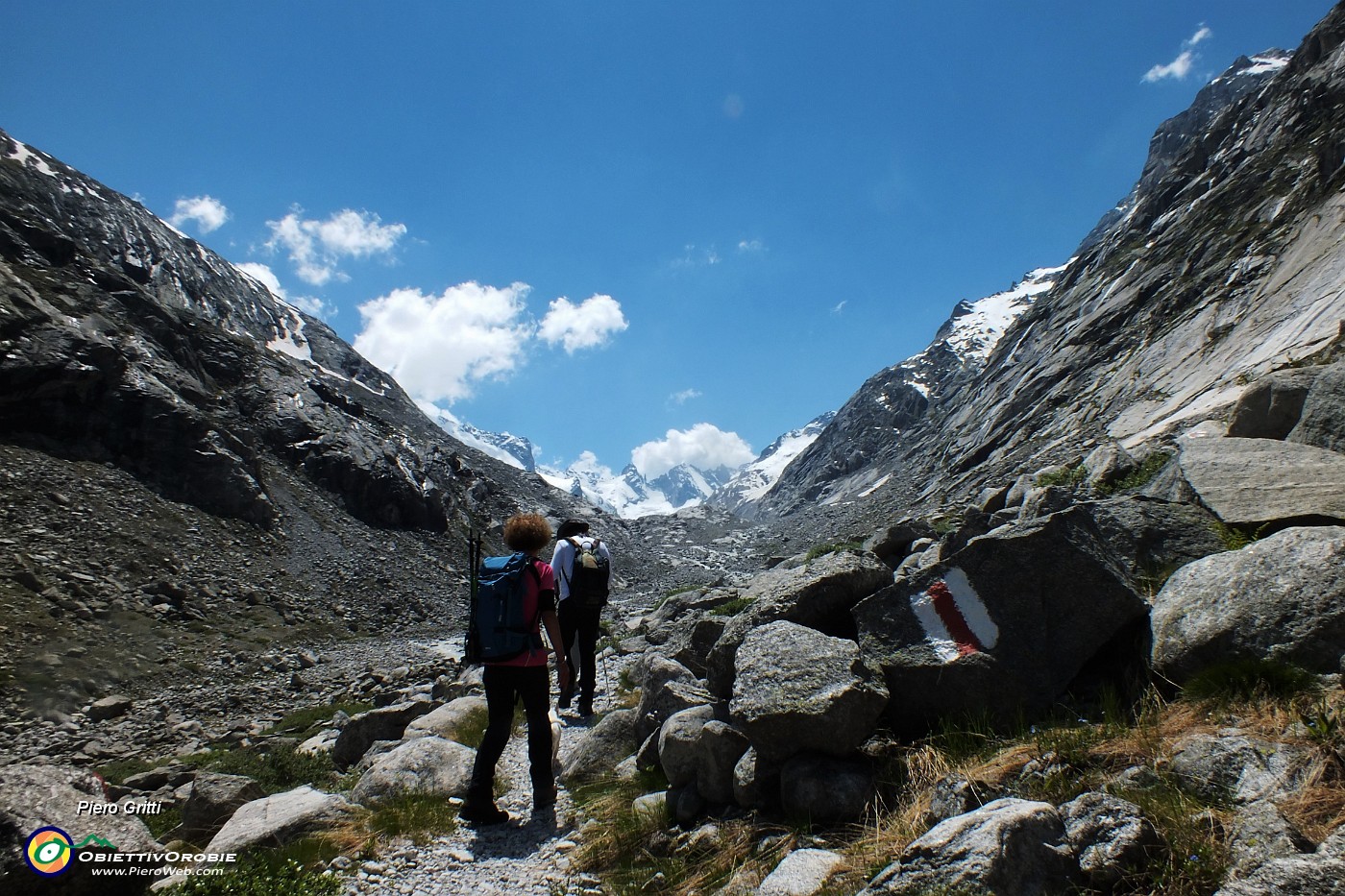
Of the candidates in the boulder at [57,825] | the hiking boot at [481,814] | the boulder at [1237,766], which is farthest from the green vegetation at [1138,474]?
the boulder at [57,825]

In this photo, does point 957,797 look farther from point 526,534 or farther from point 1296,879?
point 526,534

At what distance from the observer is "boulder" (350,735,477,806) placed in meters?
6.35

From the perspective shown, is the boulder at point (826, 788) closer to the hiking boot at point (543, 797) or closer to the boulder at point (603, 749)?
the hiking boot at point (543, 797)

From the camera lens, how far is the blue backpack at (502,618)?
579cm

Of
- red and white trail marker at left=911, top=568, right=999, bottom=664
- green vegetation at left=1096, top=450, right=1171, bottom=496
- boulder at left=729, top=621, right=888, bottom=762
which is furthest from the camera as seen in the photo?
green vegetation at left=1096, top=450, right=1171, bottom=496

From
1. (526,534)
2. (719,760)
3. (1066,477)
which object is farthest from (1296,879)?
(1066,477)

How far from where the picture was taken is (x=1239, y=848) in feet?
8.86

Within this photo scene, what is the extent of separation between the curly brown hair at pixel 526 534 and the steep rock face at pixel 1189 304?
38.1 feet

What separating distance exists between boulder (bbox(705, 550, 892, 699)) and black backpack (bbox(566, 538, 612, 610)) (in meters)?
2.71

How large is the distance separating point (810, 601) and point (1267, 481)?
402 centimetres

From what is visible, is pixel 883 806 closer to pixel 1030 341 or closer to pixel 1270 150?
pixel 1270 150

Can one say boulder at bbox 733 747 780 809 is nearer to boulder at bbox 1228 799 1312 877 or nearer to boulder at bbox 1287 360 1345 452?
boulder at bbox 1228 799 1312 877

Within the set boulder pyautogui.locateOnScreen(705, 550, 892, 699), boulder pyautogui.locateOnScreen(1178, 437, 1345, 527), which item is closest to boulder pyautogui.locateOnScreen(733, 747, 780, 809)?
boulder pyautogui.locateOnScreen(705, 550, 892, 699)

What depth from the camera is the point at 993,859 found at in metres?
2.86
